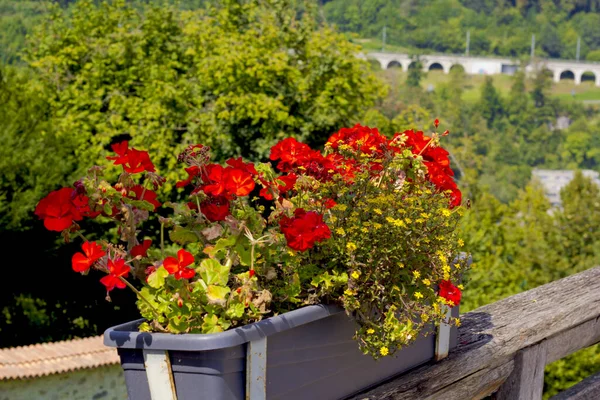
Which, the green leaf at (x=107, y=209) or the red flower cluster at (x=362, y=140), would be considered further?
the red flower cluster at (x=362, y=140)

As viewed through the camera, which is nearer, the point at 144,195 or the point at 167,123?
the point at 144,195

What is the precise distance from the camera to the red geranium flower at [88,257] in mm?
1355

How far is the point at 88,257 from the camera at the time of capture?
1.37m

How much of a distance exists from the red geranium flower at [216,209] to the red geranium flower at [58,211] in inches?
9.0

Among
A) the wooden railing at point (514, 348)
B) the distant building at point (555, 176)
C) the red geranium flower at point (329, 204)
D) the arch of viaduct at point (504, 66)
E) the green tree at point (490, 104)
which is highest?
the red geranium flower at point (329, 204)

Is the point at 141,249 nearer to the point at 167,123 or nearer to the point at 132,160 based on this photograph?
the point at 132,160

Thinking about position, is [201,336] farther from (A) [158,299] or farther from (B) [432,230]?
(B) [432,230]

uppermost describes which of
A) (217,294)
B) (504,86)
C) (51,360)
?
(217,294)

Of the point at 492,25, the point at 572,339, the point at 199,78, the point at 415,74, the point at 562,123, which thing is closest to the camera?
the point at 572,339

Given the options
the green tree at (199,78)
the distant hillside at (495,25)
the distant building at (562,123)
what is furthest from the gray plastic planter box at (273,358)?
the distant hillside at (495,25)

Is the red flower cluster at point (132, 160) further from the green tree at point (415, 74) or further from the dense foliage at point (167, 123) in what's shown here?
the green tree at point (415, 74)

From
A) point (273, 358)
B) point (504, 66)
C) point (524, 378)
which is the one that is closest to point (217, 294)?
point (273, 358)

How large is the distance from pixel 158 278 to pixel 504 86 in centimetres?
9215

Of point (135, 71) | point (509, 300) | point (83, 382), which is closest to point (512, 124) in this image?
point (135, 71)
